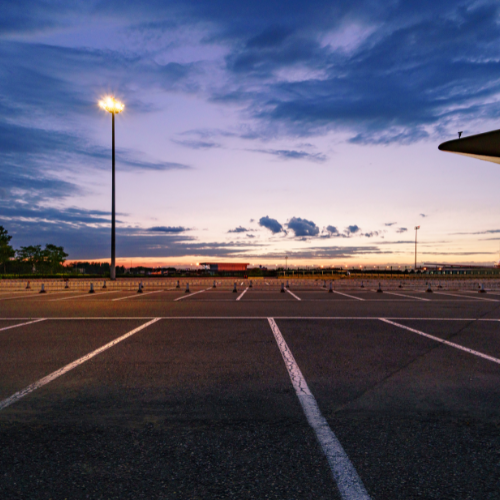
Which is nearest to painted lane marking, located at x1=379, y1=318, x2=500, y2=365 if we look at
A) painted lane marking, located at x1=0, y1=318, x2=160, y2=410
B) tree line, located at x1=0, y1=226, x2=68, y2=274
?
painted lane marking, located at x1=0, y1=318, x2=160, y2=410

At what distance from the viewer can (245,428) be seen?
12.7 ft

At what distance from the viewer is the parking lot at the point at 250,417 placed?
2912 millimetres

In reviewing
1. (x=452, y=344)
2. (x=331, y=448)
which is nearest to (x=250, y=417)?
(x=331, y=448)

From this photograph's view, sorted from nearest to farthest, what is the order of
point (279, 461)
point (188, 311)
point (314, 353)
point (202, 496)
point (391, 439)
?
point (202, 496), point (279, 461), point (391, 439), point (314, 353), point (188, 311)

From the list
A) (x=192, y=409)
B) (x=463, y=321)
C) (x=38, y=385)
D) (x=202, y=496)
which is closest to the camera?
(x=202, y=496)

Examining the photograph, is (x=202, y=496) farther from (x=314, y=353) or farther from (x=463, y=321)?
(x=463, y=321)

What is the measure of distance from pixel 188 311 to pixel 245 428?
34.4 feet

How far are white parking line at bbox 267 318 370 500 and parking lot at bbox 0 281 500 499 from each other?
0.01 metres

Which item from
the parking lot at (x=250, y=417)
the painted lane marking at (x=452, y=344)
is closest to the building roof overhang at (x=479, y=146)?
the parking lot at (x=250, y=417)

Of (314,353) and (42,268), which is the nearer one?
(314,353)

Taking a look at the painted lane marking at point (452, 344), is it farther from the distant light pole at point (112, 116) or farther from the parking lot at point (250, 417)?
the distant light pole at point (112, 116)

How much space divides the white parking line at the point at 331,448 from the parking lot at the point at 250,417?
1 cm

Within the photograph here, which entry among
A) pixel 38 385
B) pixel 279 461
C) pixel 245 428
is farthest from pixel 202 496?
pixel 38 385

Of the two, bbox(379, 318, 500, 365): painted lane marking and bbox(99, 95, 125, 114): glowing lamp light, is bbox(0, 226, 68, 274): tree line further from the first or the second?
bbox(379, 318, 500, 365): painted lane marking
